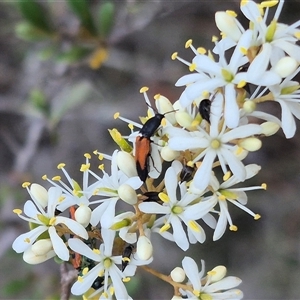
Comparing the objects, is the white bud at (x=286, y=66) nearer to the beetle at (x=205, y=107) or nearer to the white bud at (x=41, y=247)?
the beetle at (x=205, y=107)

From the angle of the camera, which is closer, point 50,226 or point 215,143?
point 215,143

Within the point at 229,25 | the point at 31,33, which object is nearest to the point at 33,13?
the point at 31,33

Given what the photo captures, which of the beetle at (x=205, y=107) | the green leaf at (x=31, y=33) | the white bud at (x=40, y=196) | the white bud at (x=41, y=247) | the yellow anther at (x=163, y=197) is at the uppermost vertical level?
the green leaf at (x=31, y=33)

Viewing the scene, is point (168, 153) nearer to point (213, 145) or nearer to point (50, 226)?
point (213, 145)

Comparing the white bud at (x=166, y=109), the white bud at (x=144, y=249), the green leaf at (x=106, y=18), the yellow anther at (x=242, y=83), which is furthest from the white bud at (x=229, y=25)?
the green leaf at (x=106, y=18)

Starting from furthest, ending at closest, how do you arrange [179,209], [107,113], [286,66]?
1. [107,113]
2. [179,209]
3. [286,66]

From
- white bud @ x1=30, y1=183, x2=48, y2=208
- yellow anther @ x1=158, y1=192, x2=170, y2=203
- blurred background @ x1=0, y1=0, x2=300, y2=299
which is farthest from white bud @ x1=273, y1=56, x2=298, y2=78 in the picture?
blurred background @ x1=0, y1=0, x2=300, y2=299

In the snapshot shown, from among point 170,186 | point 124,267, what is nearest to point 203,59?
point 170,186
